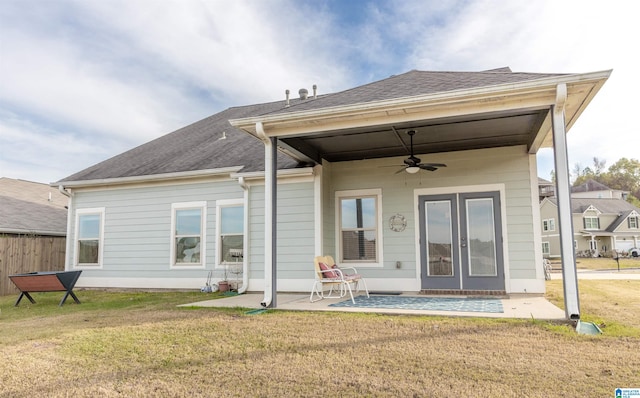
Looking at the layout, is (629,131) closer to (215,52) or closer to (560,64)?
(560,64)

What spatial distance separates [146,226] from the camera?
9.57 meters

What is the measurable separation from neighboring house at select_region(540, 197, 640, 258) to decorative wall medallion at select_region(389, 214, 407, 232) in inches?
1238

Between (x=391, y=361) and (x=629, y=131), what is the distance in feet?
161

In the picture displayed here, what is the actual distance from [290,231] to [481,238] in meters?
3.65

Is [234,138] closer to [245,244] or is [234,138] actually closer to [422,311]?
[245,244]

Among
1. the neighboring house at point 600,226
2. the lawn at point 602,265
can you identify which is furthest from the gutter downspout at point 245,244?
the neighboring house at point 600,226

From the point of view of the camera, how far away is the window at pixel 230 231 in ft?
29.1

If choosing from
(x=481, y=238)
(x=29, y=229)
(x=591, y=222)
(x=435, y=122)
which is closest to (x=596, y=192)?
(x=591, y=222)

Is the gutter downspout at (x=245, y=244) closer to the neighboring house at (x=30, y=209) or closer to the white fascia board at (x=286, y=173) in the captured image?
the white fascia board at (x=286, y=173)

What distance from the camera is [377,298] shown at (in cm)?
705

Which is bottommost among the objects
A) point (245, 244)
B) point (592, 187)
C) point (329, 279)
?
point (329, 279)

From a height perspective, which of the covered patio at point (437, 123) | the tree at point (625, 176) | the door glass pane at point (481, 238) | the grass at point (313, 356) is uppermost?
the tree at point (625, 176)

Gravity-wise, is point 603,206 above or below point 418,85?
above

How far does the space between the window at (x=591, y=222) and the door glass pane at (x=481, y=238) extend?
115ft
